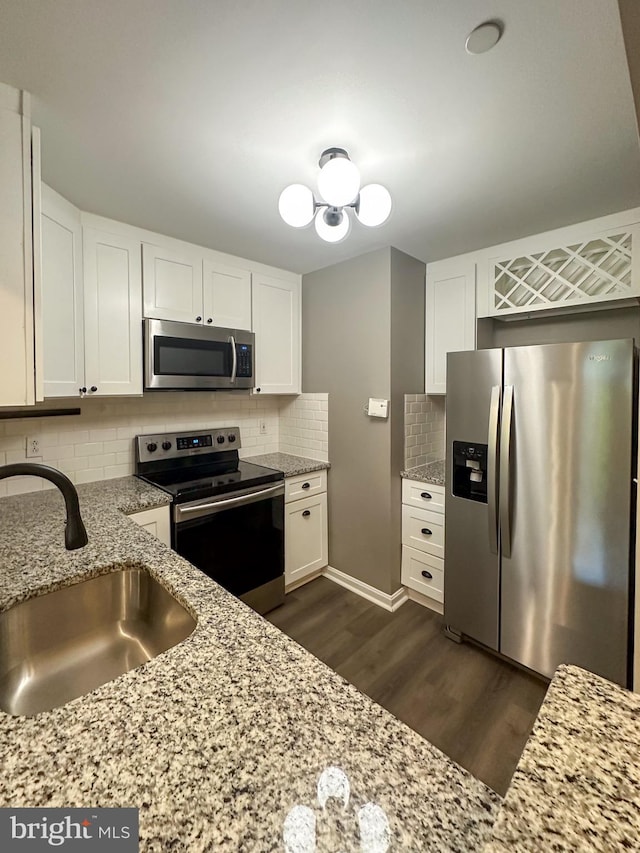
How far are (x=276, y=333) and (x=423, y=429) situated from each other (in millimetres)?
1346

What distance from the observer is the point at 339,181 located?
127 centimetres

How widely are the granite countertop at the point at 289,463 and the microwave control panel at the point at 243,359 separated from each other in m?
0.72

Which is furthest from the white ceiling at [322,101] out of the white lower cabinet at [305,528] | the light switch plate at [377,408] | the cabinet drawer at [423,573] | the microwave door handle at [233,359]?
the cabinet drawer at [423,573]

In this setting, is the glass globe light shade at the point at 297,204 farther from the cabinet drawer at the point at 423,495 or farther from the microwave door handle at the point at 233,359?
the cabinet drawer at the point at 423,495

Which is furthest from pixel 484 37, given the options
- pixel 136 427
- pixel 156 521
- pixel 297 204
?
pixel 136 427

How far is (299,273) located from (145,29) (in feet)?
6.63

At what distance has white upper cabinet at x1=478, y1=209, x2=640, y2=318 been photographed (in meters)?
1.92

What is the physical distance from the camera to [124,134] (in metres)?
1.35

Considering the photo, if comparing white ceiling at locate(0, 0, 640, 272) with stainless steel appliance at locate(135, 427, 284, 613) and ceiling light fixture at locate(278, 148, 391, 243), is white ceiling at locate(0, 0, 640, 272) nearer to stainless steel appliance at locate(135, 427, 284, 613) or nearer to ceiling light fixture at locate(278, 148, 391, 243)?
ceiling light fixture at locate(278, 148, 391, 243)

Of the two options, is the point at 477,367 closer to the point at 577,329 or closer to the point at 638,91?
the point at 577,329

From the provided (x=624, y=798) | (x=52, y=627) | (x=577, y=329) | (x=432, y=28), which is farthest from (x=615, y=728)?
(x=577, y=329)

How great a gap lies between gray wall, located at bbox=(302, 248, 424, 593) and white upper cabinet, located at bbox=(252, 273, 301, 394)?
172 millimetres

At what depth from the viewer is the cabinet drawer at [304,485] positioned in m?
2.61

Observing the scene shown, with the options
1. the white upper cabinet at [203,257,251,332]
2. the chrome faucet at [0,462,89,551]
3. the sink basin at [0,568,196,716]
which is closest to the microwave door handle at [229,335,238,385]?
the white upper cabinet at [203,257,251,332]
